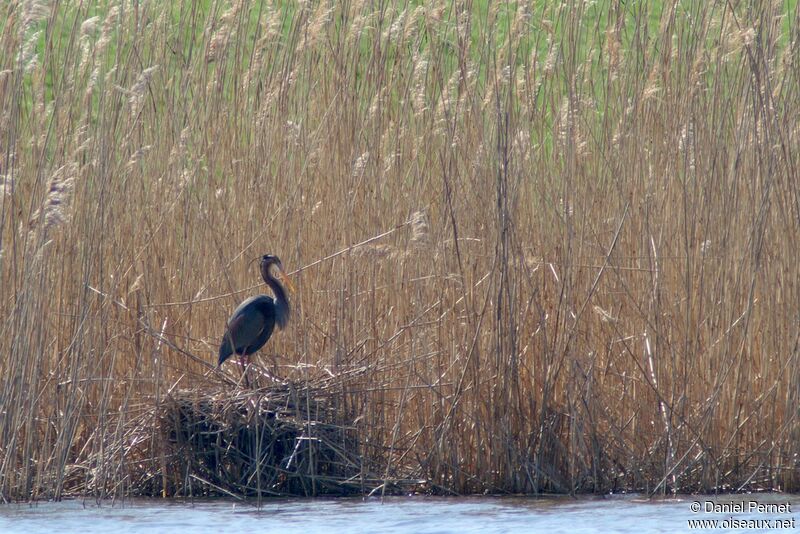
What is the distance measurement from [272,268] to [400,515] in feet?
3.44

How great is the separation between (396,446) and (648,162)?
1330 millimetres

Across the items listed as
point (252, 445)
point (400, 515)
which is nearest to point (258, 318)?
point (252, 445)

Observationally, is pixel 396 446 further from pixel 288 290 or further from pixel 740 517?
pixel 740 517

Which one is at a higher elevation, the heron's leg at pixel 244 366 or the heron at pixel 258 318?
the heron at pixel 258 318

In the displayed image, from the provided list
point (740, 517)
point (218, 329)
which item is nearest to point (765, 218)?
point (740, 517)

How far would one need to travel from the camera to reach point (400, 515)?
12.3 ft

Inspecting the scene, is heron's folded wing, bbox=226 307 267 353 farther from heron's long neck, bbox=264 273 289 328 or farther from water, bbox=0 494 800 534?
water, bbox=0 494 800 534

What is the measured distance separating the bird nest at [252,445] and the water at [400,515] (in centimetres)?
10

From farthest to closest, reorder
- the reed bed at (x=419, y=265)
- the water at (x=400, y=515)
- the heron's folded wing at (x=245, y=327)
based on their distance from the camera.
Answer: the heron's folded wing at (x=245, y=327) → the reed bed at (x=419, y=265) → the water at (x=400, y=515)

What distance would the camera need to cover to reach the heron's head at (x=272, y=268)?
4219 millimetres

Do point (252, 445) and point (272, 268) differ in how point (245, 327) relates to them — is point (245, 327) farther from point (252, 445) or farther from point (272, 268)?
point (252, 445)

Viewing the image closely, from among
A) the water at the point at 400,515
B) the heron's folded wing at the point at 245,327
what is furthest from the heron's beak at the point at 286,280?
the water at the point at 400,515

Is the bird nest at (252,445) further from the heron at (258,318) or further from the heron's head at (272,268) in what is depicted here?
the heron's head at (272,268)

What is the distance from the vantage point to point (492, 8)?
435cm
